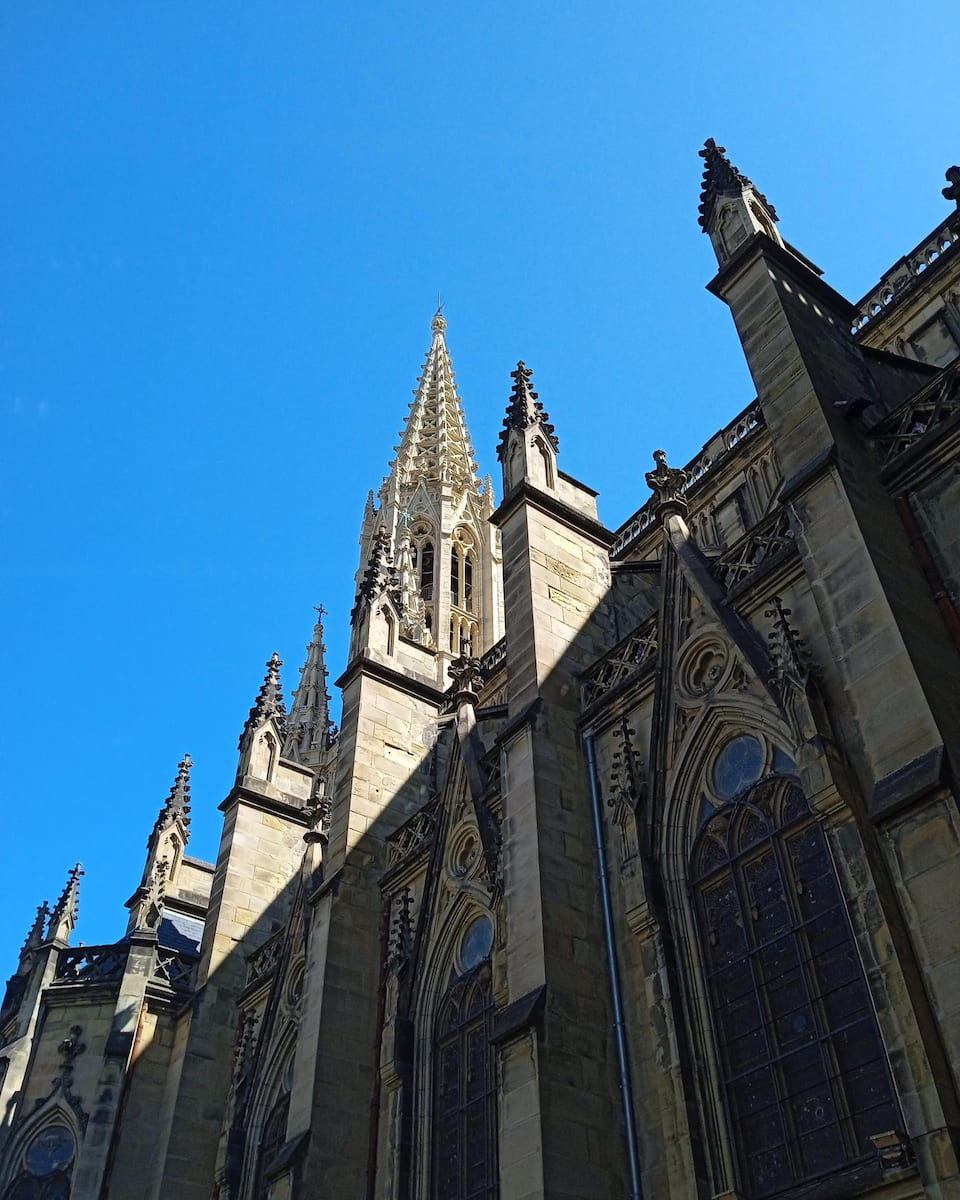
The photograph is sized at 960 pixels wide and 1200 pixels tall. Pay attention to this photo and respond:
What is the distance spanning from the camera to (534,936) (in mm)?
11492

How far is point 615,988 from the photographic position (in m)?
11.4

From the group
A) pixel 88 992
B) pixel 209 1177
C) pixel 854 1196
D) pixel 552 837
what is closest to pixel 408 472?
pixel 88 992

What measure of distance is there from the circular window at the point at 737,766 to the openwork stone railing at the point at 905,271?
988cm

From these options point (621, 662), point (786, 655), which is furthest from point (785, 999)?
point (621, 662)

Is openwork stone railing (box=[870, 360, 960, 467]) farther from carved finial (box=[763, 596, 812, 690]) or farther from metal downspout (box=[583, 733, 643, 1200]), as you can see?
metal downspout (box=[583, 733, 643, 1200])

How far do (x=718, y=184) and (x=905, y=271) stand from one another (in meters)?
5.59

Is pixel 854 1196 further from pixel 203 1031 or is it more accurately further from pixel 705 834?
pixel 203 1031

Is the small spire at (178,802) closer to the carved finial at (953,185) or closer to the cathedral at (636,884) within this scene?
the cathedral at (636,884)

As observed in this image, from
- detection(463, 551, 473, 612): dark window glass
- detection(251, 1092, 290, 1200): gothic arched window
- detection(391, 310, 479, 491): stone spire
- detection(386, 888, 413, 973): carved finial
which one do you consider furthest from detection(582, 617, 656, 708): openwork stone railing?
detection(391, 310, 479, 491): stone spire

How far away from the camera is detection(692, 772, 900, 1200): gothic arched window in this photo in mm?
8898

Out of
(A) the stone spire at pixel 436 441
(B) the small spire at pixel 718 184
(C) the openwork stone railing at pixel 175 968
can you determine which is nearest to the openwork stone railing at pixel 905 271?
(B) the small spire at pixel 718 184

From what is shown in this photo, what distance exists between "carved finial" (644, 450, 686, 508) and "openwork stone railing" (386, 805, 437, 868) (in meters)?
5.64

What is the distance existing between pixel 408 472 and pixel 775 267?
3950 cm

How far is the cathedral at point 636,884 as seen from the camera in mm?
9211
